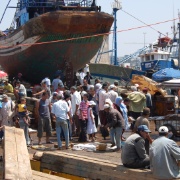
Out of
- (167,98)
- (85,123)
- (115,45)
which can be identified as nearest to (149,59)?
(115,45)

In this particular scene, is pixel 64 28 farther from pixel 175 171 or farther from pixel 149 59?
pixel 149 59

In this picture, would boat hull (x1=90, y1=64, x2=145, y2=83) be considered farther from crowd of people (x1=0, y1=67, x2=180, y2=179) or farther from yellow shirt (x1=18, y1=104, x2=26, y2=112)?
yellow shirt (x1=18, y1=104, x2=26, y2=112)

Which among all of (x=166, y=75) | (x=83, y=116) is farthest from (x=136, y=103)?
(x=166, y=75)

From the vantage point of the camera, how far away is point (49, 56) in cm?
2225

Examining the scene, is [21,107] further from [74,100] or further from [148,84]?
[148,84]

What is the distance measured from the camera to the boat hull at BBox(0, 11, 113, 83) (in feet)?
68.9

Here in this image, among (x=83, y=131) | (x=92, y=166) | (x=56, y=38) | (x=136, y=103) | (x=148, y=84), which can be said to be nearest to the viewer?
(x=92, y=166)

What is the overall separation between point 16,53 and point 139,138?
55.4ft

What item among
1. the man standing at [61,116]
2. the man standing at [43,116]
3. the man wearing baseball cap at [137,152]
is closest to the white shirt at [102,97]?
the man standing at [43,116]

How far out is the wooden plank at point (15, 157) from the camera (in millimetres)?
7613

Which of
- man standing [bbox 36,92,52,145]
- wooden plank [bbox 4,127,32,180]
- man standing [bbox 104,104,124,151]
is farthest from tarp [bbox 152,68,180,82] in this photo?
wooden plank [bbox 4,127,32,180]

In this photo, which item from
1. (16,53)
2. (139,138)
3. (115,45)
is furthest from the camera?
(115,45)

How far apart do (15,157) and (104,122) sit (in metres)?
4.10

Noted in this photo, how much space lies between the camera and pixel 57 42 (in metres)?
21.6
